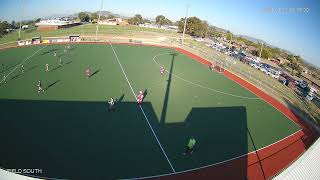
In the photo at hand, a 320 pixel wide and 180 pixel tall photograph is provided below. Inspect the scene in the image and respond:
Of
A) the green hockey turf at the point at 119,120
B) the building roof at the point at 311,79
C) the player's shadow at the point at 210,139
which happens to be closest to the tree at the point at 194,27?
the building roof at the point at 311,79

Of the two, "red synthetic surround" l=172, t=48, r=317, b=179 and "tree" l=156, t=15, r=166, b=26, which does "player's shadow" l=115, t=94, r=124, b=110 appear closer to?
"red synthetic surround" l=172, t=48, r=317, b=179

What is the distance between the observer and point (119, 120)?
21688 millimetres

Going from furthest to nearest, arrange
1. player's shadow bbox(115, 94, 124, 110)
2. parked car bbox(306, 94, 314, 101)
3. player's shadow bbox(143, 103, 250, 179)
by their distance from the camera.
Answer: parked car bbox(306, 94, 314, 101), player's shadow bbox(115, 94, 124, 110), player's shadow bbox(143, 103, 250, 179)

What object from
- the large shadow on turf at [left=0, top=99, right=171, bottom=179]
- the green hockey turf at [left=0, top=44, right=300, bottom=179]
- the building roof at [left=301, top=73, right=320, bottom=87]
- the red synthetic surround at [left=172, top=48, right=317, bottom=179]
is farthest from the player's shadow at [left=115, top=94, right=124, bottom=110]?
the building roof at [left=301, top=73, right=320, bottom=87]

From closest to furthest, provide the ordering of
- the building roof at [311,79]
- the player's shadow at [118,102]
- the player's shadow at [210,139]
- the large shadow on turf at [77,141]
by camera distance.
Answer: the large shadow on turf at [77,141] < the player's shadow at [210,139] < the player's shadow at [118,102] < the building roof at [311,79]

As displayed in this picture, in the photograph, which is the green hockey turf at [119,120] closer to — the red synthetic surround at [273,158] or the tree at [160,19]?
the red synthetic surround at [273,158]

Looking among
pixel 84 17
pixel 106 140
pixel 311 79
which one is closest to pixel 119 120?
pixel 106 140

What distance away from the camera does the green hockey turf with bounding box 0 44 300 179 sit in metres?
16.1

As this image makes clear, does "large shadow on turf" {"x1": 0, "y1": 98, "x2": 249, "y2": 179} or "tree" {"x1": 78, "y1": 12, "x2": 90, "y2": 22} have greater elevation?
"tree" {"x1": 78, "y1": 12, "x2": 90, "y2": 22}

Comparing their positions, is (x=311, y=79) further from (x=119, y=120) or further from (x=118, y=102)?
(x=119, y=120)

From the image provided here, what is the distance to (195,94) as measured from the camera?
102 ft

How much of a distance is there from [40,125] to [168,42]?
5164cm

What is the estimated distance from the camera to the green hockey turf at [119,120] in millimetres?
16125

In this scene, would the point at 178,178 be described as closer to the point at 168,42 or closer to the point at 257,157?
the point at 257,157
